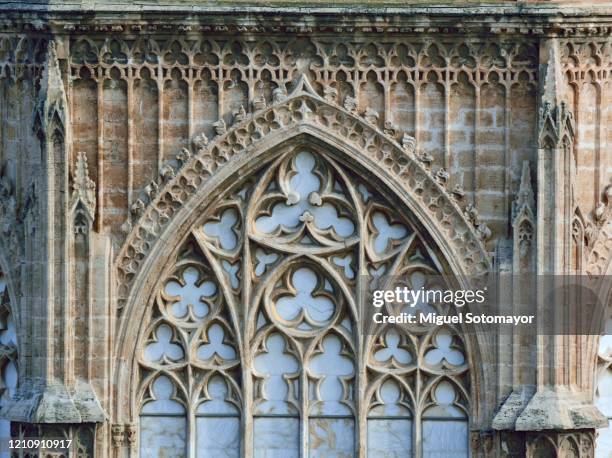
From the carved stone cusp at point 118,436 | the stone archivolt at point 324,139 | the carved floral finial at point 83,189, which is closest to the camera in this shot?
the carved floral finial at point 83,189

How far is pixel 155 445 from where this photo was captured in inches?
1340

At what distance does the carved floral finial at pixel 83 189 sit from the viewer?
33469 mm

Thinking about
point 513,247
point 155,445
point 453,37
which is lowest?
point 155,445

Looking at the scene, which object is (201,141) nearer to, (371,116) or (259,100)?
(259,100)

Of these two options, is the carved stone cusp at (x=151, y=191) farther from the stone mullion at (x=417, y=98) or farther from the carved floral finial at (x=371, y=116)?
the stone mullion at (x=417, y=98)

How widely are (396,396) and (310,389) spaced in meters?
0.96

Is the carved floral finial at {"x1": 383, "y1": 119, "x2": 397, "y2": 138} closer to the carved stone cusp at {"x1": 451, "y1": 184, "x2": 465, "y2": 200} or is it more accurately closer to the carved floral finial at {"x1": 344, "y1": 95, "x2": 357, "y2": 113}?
the carved floral finial at {"x1": 344, "y1": 95, "x2": 357, "y2": 113}

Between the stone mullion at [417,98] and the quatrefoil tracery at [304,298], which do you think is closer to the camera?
the stone mullion at [417,98]

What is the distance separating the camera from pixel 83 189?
33500 mm

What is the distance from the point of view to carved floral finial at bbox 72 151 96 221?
33469mm

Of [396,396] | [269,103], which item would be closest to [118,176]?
[269,103]

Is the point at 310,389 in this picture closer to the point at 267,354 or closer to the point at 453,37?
the point at 267,354

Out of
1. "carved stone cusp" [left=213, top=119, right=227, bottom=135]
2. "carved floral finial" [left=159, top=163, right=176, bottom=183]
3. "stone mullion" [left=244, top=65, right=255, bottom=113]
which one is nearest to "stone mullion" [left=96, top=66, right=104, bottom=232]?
"carved floral finial" [left=159, top=163, right=176, bottom=183]

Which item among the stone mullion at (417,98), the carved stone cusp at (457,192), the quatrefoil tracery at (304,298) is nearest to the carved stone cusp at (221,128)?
the quatrefoil tracery at (304,298)
